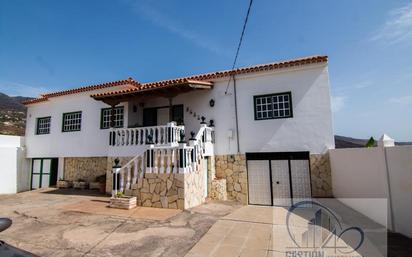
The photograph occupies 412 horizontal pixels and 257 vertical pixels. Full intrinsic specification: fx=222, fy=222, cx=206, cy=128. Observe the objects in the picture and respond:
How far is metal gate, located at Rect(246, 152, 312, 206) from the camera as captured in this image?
9.47m

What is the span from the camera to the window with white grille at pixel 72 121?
13.1 m

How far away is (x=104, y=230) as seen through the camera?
5.57 meters

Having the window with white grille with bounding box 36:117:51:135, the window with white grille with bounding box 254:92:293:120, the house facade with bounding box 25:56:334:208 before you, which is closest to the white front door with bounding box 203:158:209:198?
the house facade with bounding box 25:56:334:208

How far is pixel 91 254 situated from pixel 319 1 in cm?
757

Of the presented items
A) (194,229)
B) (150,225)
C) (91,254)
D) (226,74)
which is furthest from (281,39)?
(91,254)

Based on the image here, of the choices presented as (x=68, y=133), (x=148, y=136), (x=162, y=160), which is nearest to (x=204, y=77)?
(x=148, y=136)

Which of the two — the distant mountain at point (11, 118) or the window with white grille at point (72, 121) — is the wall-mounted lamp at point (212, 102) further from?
the distant mountain at point (11, 118)

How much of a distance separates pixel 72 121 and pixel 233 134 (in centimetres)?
981

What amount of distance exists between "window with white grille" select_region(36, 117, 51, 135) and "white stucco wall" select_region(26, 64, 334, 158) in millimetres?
2329

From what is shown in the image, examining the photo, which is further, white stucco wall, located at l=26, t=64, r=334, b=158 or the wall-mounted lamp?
the wall-mounted lamp

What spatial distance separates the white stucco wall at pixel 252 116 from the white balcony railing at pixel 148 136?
2.17 feet

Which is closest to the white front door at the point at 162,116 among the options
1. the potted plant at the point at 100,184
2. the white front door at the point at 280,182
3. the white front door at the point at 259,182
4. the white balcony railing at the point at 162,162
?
the white balcony railing at the point at 162,162

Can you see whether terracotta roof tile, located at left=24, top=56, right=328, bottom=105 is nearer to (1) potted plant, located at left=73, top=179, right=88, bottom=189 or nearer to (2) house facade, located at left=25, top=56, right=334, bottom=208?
(2) house facade, located at left=25, top=56, right=334, bottom=208

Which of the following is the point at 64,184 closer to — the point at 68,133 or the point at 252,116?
the point at 68,133
